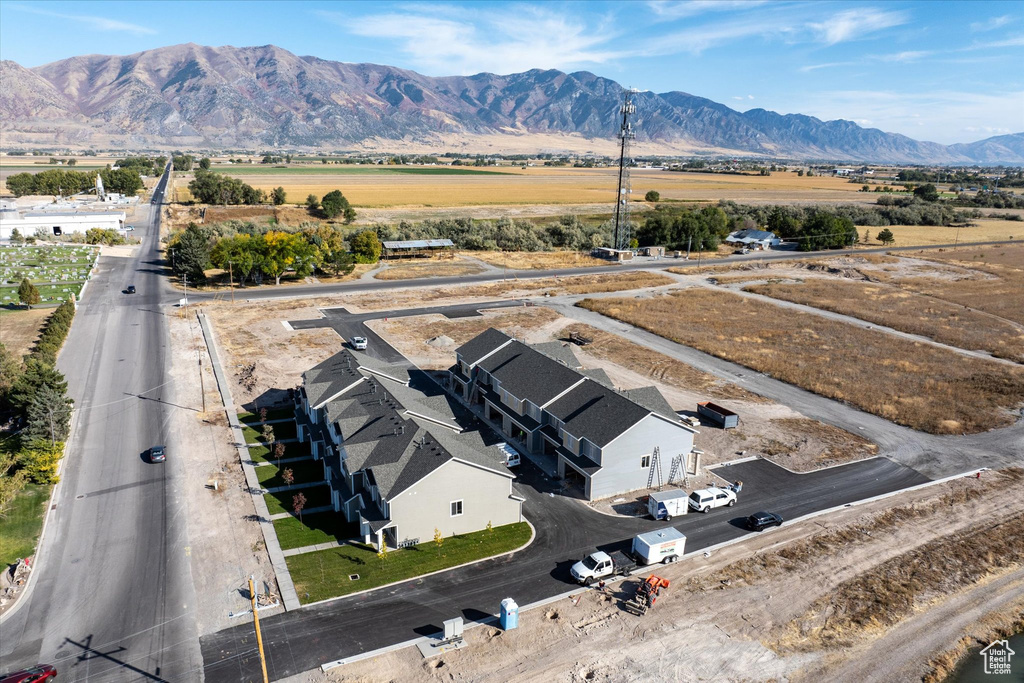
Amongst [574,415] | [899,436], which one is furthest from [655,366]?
[574,415]

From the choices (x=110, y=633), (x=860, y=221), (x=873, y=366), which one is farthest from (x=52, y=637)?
(x=860, y=221)

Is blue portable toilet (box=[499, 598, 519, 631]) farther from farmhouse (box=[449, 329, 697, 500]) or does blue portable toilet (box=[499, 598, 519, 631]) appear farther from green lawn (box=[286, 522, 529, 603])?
farmhouse (box=[449, 329, 697, 500])

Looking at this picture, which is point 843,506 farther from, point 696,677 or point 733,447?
point 696,677

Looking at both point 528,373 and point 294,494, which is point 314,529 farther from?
point 528,373

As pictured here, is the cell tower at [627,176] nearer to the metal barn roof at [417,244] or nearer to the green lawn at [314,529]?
the metal barn roof at [417,244]

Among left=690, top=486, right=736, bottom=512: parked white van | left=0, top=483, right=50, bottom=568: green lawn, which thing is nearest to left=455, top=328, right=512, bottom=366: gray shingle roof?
left=690, top=486, right=736, bottom=512: parked white van

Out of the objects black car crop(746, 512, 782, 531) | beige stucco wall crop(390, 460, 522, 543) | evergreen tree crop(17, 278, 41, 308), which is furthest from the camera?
evergreen tree crop(17, 278, 41, 308)

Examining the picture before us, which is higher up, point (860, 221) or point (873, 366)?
point (860, 221)
